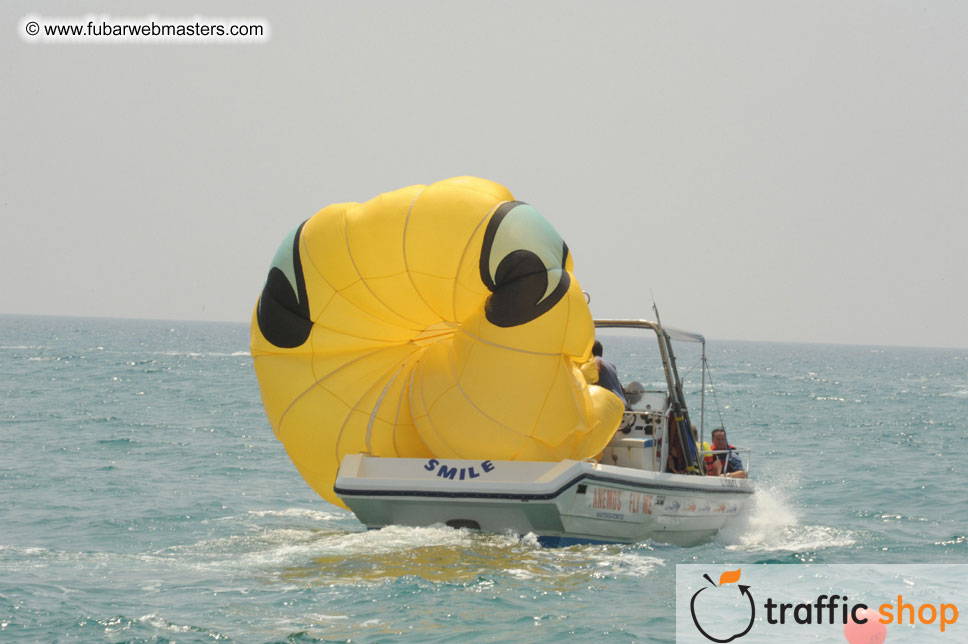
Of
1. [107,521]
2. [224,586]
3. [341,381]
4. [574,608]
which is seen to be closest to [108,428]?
[107,521]

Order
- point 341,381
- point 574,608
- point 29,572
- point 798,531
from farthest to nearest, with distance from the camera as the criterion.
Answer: point 798,531, point 341,381, point 29,572, point 574,608

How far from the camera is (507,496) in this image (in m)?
9.80

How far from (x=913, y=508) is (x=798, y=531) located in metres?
3.78

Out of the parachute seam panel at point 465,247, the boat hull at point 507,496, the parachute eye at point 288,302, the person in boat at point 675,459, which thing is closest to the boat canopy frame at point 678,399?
the person in boat at point 675,459

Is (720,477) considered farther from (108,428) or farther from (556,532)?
(108,428)

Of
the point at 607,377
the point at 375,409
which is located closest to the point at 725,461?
the point at 607,377

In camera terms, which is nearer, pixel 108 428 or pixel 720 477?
pixel 720 477

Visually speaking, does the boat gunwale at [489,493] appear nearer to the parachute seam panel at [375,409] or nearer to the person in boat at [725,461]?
the parachute seam panel at [375,409]

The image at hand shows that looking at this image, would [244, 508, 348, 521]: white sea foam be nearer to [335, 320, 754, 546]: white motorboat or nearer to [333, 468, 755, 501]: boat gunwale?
[335, 320, 754, 546]: white motorboat

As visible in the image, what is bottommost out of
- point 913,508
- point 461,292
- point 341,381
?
point 913,508

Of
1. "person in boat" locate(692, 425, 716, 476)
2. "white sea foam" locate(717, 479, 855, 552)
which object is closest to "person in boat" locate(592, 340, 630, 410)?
"person in boat" locate(692, 425, 716, 476)

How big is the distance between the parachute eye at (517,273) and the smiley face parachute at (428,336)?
0.04 ft

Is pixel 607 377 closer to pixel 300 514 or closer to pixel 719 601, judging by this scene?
pixel 719 601

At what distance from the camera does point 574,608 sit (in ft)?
27.1
